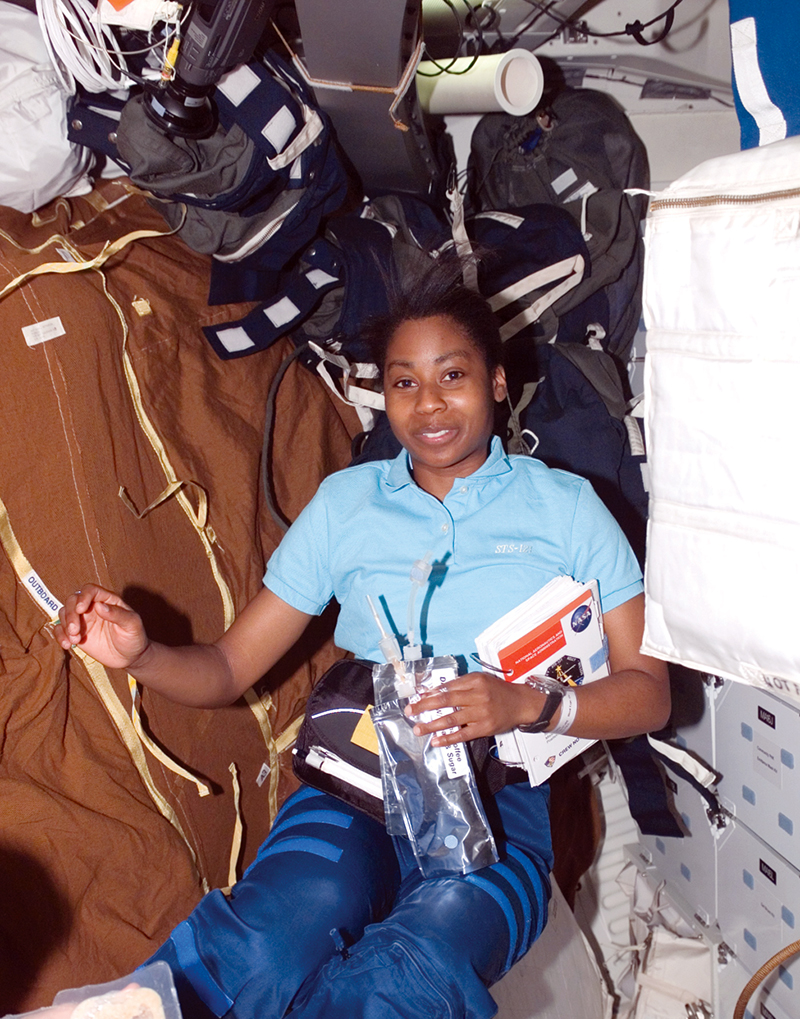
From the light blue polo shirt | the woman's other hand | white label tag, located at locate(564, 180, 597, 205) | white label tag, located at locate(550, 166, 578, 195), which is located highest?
white label tag, located at locate(550, 166, 578, 195)

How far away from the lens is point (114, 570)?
5.61ft

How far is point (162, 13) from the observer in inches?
64.4

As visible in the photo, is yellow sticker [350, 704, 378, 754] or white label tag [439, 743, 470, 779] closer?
white label tag [439, 743, 470, 779]

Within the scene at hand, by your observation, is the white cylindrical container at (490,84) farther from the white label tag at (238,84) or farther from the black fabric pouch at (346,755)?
the black fabric pouch at (346,755)

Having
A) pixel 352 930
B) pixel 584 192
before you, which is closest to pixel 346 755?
pixel 352 930

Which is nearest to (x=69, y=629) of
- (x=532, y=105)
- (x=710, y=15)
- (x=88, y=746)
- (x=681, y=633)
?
(x=88, y=746)

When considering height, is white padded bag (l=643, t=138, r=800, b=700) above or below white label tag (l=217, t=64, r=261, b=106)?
below

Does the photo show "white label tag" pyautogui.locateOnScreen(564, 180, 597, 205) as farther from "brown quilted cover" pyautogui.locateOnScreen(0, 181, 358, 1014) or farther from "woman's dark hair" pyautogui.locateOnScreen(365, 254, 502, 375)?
"brown quilted cover" pyautogui.locateOnScreen(0, 181, 358, 1014)

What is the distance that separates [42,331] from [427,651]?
96 cm

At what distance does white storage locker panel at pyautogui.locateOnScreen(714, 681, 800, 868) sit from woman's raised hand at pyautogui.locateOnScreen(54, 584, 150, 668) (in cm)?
124

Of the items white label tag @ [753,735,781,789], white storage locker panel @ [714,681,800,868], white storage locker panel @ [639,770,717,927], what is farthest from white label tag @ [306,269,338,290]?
white storage locker panel @ [639,770,717,927]

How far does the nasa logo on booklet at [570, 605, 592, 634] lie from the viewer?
4.99ft

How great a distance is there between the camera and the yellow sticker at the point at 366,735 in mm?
1538

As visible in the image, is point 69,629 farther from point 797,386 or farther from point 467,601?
point 797,386
